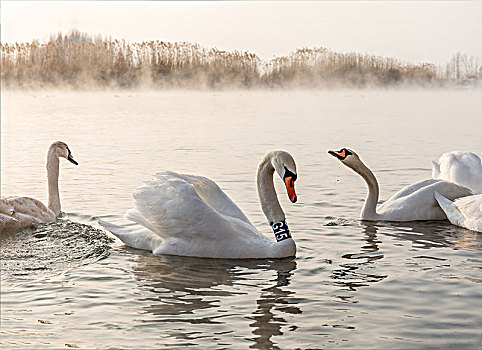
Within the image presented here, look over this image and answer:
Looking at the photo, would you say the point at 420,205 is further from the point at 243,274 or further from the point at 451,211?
the point at 243,274

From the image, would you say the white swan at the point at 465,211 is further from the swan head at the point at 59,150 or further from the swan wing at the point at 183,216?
the swan head at the point at 59,150

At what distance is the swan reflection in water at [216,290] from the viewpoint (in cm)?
507

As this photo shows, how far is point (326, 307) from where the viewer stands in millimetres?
5340

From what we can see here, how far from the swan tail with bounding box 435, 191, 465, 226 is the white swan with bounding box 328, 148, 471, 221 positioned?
0.16m

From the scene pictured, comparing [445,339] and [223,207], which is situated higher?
A: [223,207]

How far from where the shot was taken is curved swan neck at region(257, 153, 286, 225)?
6.90 m

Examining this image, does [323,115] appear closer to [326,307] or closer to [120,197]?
[120,197]

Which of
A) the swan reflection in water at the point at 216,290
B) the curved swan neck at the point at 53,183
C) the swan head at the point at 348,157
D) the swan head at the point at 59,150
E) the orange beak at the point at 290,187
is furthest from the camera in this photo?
the swan head at the point at 59,150

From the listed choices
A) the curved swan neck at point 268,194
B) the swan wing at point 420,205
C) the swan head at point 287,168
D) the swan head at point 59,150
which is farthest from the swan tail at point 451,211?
the swan head at point 59,150

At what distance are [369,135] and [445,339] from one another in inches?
503

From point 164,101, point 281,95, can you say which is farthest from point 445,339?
point 281,95

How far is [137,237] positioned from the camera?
706cm

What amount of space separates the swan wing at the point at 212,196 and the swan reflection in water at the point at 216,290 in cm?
66

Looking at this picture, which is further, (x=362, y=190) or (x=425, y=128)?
(x=425, y=128)
